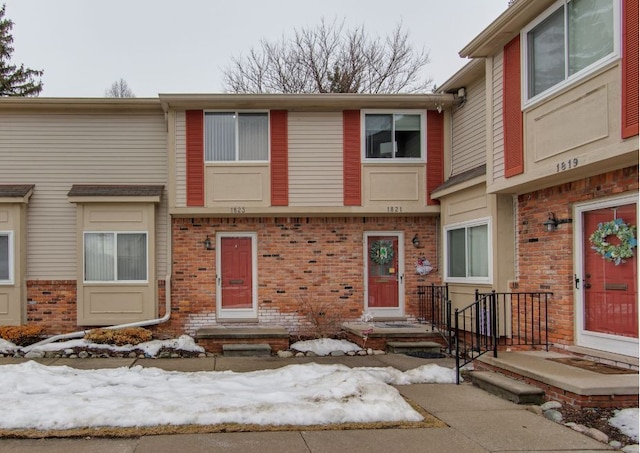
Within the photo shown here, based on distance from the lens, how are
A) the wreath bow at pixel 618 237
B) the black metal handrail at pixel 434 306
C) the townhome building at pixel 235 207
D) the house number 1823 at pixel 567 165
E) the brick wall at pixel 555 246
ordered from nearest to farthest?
1. the wreath bow at pixel 618 237
2. the house number 1823 at pixel 567 165
3. the brick wall at pixel 555 246
4. the black metal handrail at pixel 434 306
5. the townhome building at pixel 235 207

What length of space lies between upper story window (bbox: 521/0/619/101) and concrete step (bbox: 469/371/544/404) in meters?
3.84

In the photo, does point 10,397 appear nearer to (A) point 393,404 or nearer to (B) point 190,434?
(B) point 190,434

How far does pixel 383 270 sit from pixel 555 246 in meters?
4.65

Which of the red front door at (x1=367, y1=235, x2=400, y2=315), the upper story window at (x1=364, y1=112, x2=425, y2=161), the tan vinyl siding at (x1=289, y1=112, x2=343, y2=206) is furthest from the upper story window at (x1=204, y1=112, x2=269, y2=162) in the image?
the red front door at (x1=367, y1=235, x2=400, y2=315)

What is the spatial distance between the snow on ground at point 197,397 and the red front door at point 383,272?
156 inches

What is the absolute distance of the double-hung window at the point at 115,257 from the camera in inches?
455

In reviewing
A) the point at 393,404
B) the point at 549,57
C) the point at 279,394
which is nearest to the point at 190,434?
the point at 279,394

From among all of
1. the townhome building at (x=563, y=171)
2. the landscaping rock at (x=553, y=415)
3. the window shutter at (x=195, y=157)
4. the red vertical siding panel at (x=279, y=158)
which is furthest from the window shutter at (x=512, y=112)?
the window shutter at (x=195, y=157)

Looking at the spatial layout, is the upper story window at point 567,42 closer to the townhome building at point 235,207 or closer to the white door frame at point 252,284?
the townhome building at point 235,207

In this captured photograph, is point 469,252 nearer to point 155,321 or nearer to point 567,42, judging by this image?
point 567,42

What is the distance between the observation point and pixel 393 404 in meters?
6.05

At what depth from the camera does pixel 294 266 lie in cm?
1187

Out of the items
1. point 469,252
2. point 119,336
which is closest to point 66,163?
Result: point 119,336

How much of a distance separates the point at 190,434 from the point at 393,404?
7.08 feet
